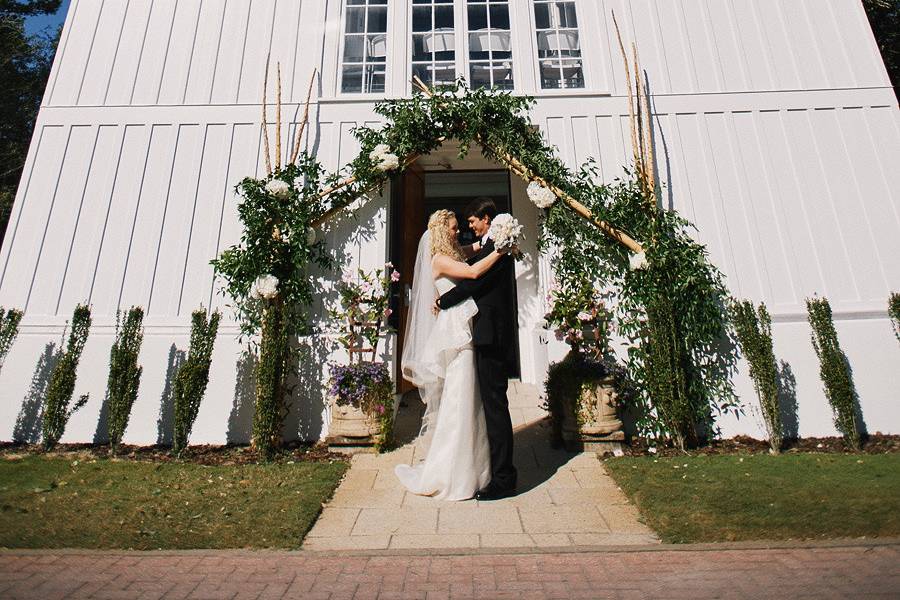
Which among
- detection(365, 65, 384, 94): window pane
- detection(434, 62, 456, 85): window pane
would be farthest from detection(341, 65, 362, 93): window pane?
detection(434, 62, 456, 85): window pane

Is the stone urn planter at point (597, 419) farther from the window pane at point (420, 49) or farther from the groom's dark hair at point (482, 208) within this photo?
the window pane at point (420, 49)

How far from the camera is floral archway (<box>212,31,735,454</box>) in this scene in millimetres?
4547

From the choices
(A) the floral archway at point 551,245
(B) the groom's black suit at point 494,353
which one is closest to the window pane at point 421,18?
(A) the floral archway at point 551,245

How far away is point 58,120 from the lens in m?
5.58

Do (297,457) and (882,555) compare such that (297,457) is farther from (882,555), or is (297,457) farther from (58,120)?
(58,120)

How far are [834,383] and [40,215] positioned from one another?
9.08 meters

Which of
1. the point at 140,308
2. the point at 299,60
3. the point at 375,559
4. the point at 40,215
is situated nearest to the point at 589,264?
the point at 375,559

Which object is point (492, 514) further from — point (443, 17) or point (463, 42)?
point (443, 17)

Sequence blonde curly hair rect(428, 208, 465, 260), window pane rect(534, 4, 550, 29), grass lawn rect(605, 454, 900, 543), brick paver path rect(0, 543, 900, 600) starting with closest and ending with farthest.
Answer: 1. brick paver path rect(0, 543, 900, 600)
2. grass lawn rect(605, 454, 900, 543)
3. blonde curly hair rect(428, 208, 465, 260)
4. window pane rect(534, 4, 550, 29)

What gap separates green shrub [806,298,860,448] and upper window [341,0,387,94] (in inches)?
229

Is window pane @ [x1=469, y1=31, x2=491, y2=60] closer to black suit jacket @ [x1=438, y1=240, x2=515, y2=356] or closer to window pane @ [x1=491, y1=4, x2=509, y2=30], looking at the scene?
window pane @ [x1=491, y1=4, x2=509, y2=30]

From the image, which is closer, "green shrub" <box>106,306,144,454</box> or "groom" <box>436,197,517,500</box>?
"groom" <box>436,197,517,500</box>

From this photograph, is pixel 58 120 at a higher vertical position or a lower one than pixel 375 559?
higher

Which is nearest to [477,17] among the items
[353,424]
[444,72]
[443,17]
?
[443,17]
